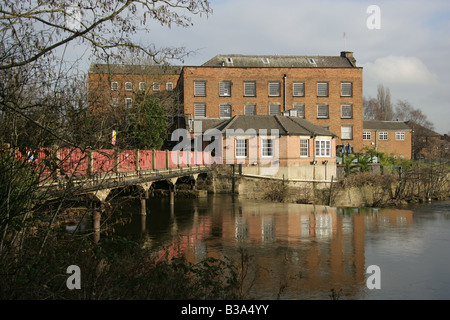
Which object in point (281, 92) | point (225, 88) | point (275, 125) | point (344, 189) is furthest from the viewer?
point (281, 92)

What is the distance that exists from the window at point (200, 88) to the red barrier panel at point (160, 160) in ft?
87.5

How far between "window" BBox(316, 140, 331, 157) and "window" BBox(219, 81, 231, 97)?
48.7 feet

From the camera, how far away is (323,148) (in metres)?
36.3

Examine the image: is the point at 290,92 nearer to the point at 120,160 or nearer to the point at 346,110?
the point at 346,110

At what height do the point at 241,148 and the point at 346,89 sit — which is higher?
the point at 346,89

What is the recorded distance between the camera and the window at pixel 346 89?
49.0m

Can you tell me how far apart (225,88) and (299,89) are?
26.8 ft

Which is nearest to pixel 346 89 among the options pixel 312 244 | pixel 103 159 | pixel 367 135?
pixel 367 135

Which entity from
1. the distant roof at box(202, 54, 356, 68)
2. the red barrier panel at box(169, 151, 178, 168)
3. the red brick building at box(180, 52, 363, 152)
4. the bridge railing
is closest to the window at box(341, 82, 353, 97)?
the red brick building at box(180, 52, 363, 152)

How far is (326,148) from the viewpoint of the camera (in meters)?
36.5

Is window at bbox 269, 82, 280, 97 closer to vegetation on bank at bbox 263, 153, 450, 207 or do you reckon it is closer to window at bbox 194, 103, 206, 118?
window at bbox 194, 103, 206, 118

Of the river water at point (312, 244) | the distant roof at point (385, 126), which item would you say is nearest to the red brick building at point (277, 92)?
the distant roof at point (385, 126)

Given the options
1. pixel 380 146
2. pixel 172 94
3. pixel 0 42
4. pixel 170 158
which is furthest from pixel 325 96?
pixel 0 42

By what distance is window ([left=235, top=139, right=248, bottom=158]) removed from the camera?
34.1 meters
